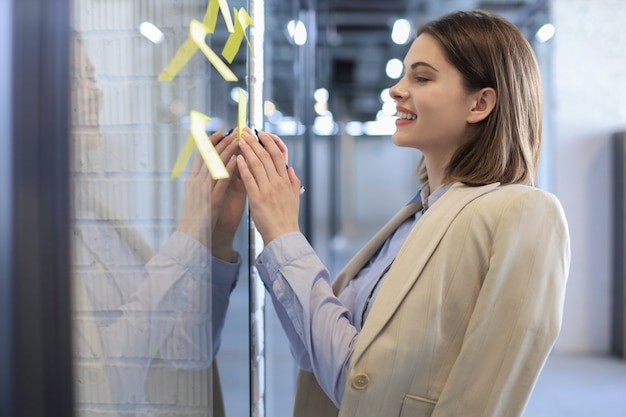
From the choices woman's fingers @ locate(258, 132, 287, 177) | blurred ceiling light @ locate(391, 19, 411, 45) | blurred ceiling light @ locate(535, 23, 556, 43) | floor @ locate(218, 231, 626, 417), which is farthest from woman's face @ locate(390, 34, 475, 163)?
blurred ceiling light @ locate(391, 19, 411, 45)

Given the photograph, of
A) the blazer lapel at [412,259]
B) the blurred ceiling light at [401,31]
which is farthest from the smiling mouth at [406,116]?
the blurred ceiling light at [401,31]

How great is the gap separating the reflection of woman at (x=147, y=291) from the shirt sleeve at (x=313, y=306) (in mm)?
118

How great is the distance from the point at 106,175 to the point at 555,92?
14.4ft

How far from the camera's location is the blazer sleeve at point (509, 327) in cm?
100

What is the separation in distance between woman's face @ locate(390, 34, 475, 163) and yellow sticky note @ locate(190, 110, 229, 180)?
0.44 m

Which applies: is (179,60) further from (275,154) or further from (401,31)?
(401,31)

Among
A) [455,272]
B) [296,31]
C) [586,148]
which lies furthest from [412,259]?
[586,148]

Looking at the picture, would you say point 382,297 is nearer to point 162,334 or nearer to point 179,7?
point 162,334

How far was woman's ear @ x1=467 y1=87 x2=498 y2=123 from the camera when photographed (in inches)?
47.3

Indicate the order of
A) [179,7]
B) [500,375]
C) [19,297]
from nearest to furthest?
[19,297], [179,7], [500,375]

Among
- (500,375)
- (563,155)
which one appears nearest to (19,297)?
(500,375)

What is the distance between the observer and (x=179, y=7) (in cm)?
77

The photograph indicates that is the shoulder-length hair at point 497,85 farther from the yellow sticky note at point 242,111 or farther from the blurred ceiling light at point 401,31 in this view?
the blurred ceiling light at point 401,31

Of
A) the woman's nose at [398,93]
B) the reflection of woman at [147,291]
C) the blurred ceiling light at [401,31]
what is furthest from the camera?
the blurred ceiling light at [401,31]
